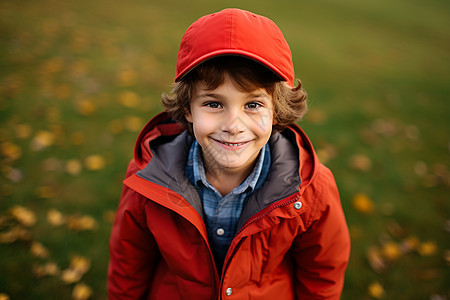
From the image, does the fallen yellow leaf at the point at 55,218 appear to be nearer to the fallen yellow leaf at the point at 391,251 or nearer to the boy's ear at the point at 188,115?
the boy's ear at the point at 188,115

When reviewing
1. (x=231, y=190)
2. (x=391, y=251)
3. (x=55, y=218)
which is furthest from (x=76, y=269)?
(x=391, y=251)

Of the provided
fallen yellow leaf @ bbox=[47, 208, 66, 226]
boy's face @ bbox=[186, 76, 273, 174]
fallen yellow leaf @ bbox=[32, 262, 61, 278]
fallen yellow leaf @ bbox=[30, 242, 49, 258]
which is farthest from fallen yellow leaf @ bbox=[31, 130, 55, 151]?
boy's face @ bbox=[186, 76, 273, 174]

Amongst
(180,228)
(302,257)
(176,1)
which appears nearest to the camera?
(180,228)

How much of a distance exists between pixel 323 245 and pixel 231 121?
0.77m

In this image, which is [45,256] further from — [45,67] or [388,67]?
[388,67]

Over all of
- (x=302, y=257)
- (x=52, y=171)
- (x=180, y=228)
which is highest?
(x=180, y=228)

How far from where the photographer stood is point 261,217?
1345mm

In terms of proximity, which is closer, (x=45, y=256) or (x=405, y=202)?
(x=45, y=256)

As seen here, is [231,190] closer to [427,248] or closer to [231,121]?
[231,121]

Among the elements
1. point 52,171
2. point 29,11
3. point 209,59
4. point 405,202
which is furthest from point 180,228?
point 29,11

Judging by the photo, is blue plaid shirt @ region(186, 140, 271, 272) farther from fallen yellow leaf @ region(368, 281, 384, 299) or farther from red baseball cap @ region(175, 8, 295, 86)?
fallen yellow leaf @ region(368, 281, 384, 299)

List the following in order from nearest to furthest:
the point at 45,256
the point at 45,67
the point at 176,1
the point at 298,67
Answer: the point at 45,256 → the point at 45,67 → the point at 298,67 → the point at 176,1

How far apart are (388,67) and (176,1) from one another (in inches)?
211

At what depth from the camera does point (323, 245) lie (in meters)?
1.50
